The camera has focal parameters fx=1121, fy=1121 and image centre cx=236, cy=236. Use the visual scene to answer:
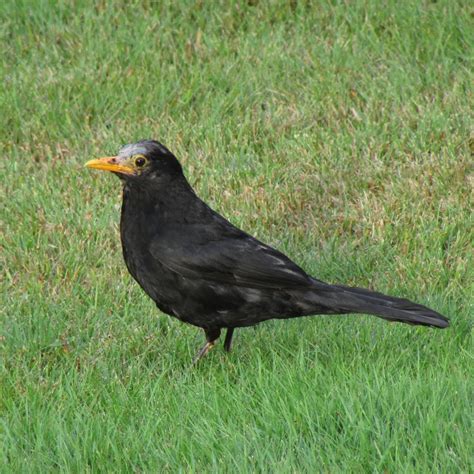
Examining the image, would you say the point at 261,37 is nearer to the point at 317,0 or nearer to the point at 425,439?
the point at 317,0


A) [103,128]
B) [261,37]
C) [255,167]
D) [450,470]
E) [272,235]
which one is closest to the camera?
[450,470]

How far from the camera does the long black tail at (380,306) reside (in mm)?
5777

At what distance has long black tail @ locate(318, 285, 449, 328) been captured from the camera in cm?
578

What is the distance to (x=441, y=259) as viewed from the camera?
23.5ft

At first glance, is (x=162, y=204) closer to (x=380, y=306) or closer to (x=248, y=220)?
(x=380, y=306)

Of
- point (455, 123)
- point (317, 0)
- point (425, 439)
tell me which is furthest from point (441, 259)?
point (317, 0)

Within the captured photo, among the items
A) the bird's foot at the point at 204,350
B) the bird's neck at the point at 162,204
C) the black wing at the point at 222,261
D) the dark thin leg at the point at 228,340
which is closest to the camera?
the black wing at the point at 222,261

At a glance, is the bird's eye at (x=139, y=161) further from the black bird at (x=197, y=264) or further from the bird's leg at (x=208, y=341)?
the bird's leg at (x=208, y=341)

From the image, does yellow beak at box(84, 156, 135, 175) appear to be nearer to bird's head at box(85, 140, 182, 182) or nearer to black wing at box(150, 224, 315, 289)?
bird's head at box(85, 140, 182, 182)

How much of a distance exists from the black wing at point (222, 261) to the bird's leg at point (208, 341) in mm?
337

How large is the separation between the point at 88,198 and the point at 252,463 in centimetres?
379

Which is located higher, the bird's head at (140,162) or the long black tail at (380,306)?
the bird's head at (140,162)

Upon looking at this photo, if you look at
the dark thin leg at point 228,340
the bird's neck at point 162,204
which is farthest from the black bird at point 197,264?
the dark thin leg at point 228,340

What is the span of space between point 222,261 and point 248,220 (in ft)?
5.62
